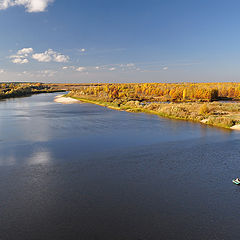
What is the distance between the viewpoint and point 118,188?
40.9 ft

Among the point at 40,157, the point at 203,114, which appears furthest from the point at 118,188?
the point at 203,114

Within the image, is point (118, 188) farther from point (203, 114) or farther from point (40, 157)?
point (203, 114)

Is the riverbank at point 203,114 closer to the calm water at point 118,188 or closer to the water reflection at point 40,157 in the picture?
the calm water at point 118,188

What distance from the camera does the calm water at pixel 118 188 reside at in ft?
30.2

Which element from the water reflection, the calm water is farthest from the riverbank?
the water reflection

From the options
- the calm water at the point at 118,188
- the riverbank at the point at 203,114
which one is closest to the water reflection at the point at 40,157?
the calm water at the point at 118,188

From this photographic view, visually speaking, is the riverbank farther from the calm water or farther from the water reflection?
the water reflection

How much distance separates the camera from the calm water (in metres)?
9.20

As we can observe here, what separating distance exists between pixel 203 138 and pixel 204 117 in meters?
11.3

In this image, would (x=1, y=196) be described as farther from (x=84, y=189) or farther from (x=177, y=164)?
(x=177, y=164)

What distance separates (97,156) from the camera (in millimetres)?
17797

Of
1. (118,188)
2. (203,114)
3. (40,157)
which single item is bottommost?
(118,188)

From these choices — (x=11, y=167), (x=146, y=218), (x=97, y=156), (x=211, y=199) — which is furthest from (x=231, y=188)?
(x=11, y=167)

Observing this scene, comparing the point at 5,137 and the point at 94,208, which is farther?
the point at 5,137
